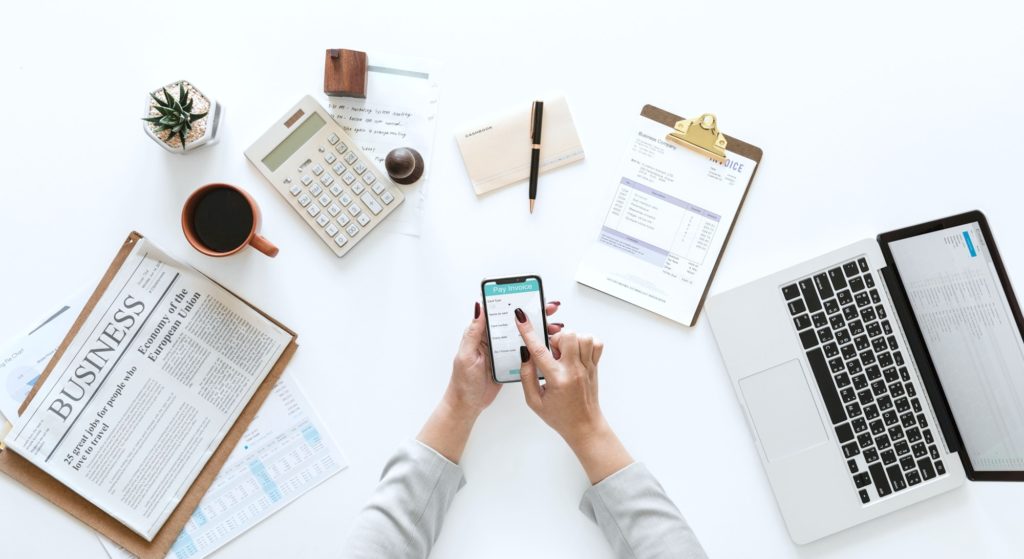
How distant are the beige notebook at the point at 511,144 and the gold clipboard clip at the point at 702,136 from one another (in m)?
0.16

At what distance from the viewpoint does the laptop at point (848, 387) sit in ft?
3.17

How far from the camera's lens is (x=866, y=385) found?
3.24ft

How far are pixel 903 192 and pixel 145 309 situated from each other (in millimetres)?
1187

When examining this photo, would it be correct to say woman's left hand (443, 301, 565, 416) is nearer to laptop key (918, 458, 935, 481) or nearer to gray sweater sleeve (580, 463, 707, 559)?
gray sweater sleeve (580, 463, 707, 559)

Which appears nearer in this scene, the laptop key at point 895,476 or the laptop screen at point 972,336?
the laptop screen at point 972,336

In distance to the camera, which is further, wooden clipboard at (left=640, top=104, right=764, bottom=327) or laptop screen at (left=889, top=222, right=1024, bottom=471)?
wooden clipboard at (left=640, top=104, right=764, bottom=327)

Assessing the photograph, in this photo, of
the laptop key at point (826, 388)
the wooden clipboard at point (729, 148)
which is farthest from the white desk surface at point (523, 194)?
the laptop key at point (826, 388)

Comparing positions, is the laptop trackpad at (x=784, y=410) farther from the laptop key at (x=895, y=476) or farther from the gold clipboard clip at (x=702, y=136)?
the gold clipboard clip at (x=702, y=136)

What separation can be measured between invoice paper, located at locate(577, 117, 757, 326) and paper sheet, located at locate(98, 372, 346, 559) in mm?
494

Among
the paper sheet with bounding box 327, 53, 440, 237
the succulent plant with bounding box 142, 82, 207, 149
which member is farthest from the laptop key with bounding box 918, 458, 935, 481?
the succulent plant with bounding box 142, 82, 207, 149

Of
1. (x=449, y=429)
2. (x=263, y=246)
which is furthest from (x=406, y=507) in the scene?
(x=263, y=246)

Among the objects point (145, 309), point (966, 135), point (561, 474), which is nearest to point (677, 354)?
point (561, 474)

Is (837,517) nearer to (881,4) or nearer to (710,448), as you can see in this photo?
(710,448)

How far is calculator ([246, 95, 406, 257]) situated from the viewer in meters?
0.99
